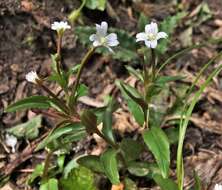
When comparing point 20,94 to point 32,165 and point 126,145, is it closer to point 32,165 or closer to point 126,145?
point 32,165

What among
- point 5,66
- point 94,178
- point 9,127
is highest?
point 5,66

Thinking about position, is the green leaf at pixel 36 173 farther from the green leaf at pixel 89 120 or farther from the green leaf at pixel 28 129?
the green leaf at pixel 89 120

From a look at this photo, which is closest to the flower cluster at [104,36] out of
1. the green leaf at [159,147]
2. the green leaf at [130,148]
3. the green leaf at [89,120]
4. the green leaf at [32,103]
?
the green leaf at [32,103]

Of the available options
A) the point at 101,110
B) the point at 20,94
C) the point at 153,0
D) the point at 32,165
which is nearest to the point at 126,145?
the point at 101,110

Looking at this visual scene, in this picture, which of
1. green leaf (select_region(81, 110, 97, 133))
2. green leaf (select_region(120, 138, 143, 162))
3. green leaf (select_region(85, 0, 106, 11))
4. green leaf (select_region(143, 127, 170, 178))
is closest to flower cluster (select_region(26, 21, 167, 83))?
green leaf (select_region(81, 110, 97, 133))

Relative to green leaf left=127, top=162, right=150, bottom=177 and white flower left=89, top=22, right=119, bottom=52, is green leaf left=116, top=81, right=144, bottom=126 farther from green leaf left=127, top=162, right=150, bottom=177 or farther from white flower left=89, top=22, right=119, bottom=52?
white flower left=89, top=22, right=119, bottom=52
